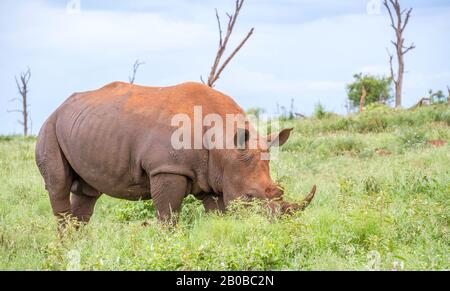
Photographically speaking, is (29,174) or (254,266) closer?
(254,266)

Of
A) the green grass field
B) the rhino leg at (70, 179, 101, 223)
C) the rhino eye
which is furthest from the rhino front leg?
the rhino leg at (70, 179, 101, 223)

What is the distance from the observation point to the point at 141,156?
706cm

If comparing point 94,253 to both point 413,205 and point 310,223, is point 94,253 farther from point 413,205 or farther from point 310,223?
point 413,205

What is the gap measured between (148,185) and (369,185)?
126 inches

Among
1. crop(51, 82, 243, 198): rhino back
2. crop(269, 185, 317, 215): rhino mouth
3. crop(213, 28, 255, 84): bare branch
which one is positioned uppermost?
crop(213, 28, 255, 84): bare branch

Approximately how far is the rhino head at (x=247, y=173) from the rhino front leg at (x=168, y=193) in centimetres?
39

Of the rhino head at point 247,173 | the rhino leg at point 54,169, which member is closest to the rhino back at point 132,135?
the rhino leg at point 54,169

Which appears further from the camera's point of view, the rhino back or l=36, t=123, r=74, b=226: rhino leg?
l=36, t=123, r=74, b=226: rhino leg

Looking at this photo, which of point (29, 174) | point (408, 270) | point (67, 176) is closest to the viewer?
point (408, 270)

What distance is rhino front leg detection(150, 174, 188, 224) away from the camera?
6.84 meters

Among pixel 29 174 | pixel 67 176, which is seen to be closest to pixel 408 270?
pixel 67 176

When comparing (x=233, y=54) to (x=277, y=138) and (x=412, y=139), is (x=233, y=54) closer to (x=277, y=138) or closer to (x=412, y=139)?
(x=412, y=139)

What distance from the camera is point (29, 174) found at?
1206 cm

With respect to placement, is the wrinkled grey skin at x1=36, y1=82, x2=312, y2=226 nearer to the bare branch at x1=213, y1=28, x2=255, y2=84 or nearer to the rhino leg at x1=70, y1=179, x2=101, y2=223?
the rhino leg at x1=70, y1=179, x2=101, y2=223
